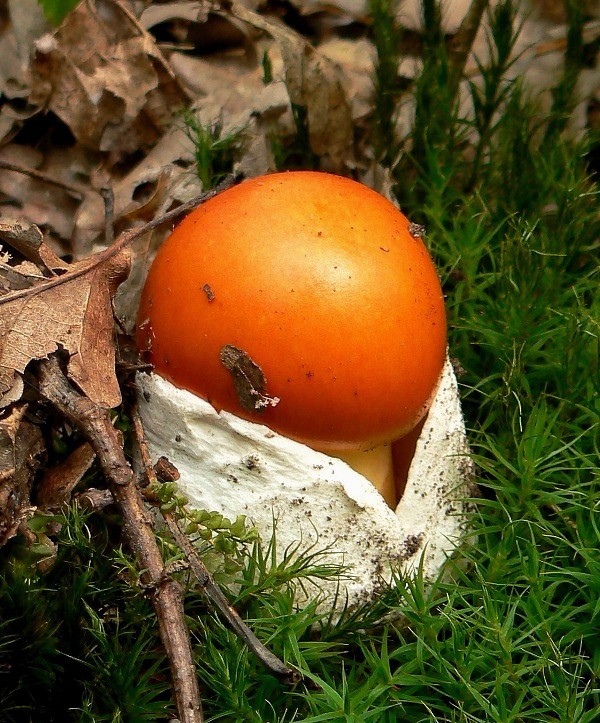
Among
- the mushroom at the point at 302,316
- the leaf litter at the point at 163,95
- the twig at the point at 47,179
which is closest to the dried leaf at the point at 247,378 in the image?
the mushroom at the point at 302,316

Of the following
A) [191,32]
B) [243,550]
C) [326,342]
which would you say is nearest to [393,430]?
[326,342]

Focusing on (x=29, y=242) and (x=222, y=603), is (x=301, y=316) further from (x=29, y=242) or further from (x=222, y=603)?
(x=29, y=242)

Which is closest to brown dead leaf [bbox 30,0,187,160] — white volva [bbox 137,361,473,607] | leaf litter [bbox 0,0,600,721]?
leaf litter [bbox 0,0,600,721]

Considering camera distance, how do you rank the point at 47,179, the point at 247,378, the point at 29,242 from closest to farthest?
the point at 247,378 → the point at 29,242 → the point at 47,179

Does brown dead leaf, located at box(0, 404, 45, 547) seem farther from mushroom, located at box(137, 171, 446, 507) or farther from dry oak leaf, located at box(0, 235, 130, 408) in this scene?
mushroom, located at box(137, 171, 446, 507)

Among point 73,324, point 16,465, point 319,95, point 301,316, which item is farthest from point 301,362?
point 319,95

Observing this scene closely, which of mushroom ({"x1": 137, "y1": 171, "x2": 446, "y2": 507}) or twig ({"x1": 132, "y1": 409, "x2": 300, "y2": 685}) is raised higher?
mushroom ({"x1": 137, "y1": 171, "x2": 446, "y2": 507})

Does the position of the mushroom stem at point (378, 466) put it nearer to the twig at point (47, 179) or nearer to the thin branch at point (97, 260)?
the thin branch at point (97, 260)

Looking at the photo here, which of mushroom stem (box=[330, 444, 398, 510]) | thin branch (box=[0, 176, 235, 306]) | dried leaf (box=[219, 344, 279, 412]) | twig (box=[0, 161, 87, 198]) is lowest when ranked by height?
mushroom stem (box=[330, 444, 398, 510])
